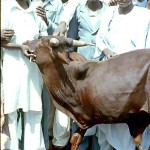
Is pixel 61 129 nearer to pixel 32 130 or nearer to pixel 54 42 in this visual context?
pixel 32 130

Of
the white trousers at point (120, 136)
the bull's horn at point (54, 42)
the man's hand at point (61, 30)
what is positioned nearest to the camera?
the bull's horn at point (54, 42)

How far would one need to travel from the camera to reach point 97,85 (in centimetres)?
453

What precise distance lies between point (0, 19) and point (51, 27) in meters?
0.87

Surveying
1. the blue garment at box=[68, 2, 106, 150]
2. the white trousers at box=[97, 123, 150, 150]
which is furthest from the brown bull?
the blue garment at box=[68, 2, 106, 150]

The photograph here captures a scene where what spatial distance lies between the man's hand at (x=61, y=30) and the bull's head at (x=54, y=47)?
1.22 feet

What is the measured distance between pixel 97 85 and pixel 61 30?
865 millimetres

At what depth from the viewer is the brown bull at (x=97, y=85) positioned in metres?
4.43

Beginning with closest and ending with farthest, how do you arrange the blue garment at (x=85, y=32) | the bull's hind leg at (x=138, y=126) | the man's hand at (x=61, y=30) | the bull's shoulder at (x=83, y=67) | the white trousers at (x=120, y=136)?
the bull's shoulder at (x=83, y=67), the bull's hind leg at (x=138, y=126), the man's hand at (x=61, y=30), the white trousers at (x=120, y=136), the blue garment at (x=85, y=32)

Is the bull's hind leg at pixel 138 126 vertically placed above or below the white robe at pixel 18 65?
below

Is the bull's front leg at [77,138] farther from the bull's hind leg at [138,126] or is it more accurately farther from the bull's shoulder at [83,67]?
the bull's shoulder at [83,67]

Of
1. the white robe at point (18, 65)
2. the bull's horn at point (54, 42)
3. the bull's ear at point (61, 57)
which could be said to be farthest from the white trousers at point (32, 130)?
the bull's horn at point (54, 42)

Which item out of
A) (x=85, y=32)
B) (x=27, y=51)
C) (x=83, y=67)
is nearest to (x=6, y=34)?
(x=27, y=51)

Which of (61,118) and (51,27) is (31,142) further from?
(51,27)

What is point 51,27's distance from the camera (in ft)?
17.5
